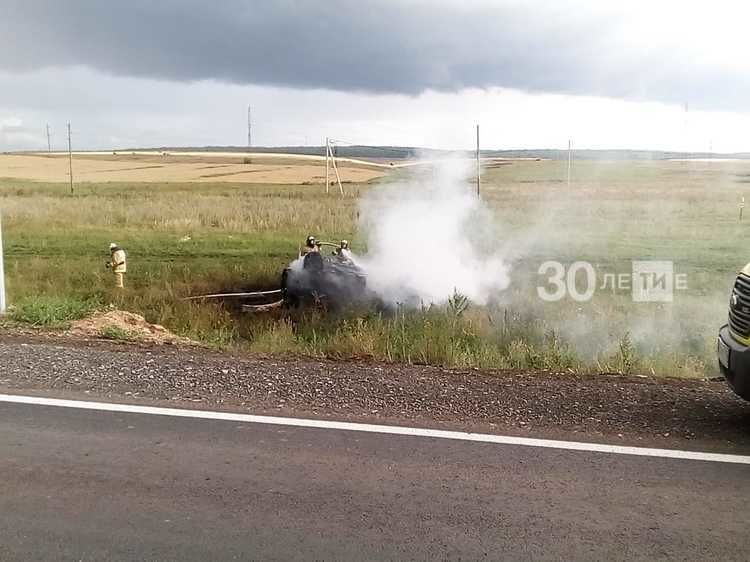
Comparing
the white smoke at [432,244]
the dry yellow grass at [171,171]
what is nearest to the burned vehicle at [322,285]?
the white smoke at [432,244]

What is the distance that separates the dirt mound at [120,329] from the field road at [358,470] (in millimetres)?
1771

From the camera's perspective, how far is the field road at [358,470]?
354 centimetres

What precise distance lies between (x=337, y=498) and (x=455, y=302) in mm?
6703

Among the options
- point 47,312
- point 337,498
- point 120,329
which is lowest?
point 337,498

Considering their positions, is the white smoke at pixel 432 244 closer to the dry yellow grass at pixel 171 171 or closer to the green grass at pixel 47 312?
the green grass at pixel 47 312

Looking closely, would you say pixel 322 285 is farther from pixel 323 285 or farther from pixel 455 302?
pixel 455 302

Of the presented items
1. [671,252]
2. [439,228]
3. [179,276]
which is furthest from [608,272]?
[179,276]

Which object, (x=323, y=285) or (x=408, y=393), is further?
(x=323, y=285)

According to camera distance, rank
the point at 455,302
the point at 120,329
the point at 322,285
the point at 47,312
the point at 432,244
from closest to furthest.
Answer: the point at 120,329 → the point at 47,312 → the point at 455,302 → the point at 322,285 → the point at 432,244

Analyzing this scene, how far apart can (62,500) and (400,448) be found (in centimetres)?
207

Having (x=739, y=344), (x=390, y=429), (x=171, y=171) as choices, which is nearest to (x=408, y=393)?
(x=390, y=429)

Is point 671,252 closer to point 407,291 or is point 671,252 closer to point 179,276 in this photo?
point 407,291

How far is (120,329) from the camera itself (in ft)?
28.2

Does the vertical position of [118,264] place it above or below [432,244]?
below
